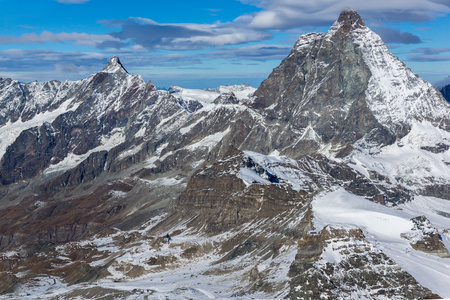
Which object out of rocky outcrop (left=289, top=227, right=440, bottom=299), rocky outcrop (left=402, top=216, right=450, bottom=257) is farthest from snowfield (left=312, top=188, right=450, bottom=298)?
rocky outcrop (left=289, top=227, right=440, bottom=299)

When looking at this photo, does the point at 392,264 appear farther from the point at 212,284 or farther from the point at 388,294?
the point at 212,284

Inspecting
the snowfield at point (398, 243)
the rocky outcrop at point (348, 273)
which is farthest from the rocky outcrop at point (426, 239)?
the rocky outcrop at point (348, 273)

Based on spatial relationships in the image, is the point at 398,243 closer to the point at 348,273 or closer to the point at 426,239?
the point at 426,239

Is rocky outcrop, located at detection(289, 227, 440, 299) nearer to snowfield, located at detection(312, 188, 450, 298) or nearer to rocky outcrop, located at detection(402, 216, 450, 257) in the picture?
snowfield, located at detection(312, 188, 450, 298)

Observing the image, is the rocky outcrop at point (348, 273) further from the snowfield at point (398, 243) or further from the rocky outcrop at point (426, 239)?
the rocky outcrop at point (426, 239)

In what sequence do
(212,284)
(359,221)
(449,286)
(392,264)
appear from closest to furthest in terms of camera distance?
(449,286), (392,264), (359,221), (212,284)

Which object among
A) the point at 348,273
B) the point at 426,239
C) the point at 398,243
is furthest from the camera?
the point at 398,243

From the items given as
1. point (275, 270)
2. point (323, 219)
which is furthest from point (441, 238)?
point (275, 270)

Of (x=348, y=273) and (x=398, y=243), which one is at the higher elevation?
(x=398, y=243)


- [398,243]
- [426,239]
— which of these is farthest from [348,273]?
[426,239]

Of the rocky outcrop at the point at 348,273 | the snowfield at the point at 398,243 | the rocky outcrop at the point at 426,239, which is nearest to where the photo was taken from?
the rocky outcrop at the point at 348,273

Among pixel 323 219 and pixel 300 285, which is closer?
pixel 300 285
